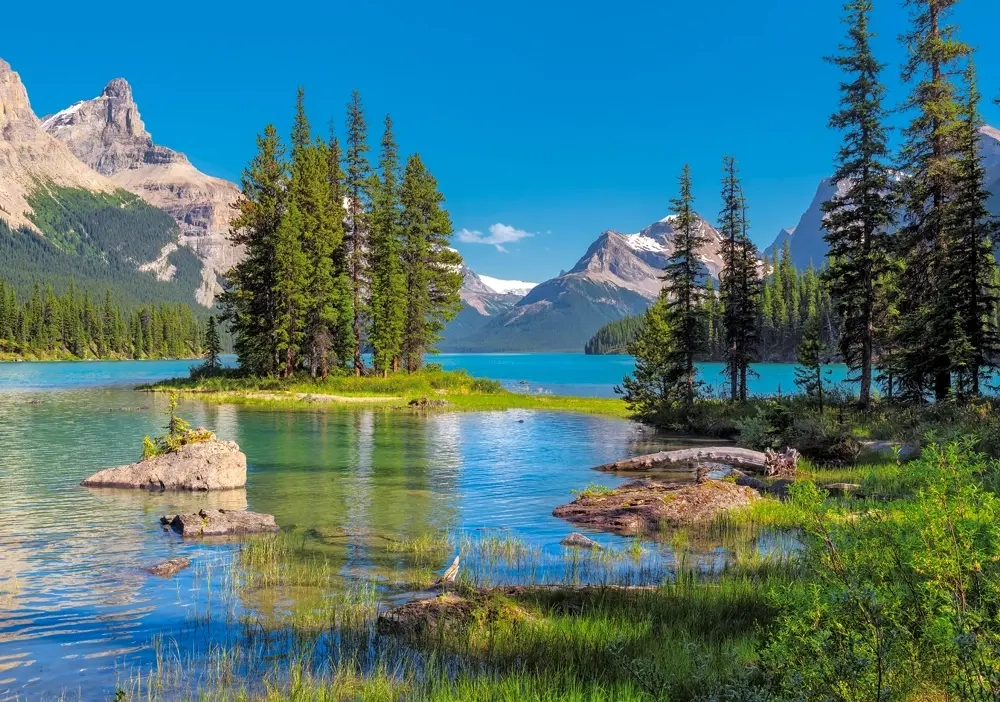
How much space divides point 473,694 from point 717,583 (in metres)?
5.83

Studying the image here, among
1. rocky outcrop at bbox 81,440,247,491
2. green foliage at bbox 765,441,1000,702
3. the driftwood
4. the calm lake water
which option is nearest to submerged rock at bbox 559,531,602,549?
the calm lake water

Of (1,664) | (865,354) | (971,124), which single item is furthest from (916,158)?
(1,664)

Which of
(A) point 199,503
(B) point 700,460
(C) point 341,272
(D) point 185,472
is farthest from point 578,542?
(C) point 341,272

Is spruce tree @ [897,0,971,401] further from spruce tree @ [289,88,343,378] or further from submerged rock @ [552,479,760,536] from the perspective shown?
spruce tree @ [289,88,343,378]

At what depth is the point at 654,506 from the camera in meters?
17.9

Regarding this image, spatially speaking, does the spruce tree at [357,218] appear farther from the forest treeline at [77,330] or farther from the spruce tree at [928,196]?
the forest treeline at [77,330]

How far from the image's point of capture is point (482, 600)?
968 cm

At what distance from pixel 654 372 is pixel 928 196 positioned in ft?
62.5

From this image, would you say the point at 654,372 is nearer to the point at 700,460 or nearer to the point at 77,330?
the point at 700,460

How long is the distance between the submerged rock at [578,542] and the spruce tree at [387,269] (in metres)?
53.3

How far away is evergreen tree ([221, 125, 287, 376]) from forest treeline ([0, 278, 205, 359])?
129 meters

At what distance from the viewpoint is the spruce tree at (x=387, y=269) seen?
6694cm

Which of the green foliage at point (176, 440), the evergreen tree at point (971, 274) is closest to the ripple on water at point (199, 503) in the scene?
the green foliage at point (176, 440)

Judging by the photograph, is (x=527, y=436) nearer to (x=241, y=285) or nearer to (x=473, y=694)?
(x=473, y=694)
